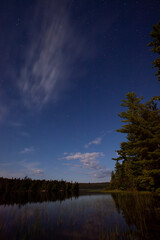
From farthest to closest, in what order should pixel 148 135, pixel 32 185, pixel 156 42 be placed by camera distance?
1. pixel 32 185
2. pixel 148 135
3. pixel 156 42

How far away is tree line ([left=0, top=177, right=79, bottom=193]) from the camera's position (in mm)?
47062

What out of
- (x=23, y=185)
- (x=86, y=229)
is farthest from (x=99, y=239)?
(x=23, y=185)

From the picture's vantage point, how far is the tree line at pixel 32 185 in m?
47.1

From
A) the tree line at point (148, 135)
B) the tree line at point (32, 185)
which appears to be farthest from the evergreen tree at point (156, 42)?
the tree line at point (32, 185)

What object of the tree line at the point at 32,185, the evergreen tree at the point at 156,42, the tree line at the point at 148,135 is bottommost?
the tree line at the point at 32,185

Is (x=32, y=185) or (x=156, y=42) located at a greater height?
(x=156, y=42)

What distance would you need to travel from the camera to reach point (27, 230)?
284 inches

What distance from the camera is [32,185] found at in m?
55.3

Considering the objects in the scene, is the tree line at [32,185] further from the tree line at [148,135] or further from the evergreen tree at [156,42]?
the evergreen tree at [156,42]

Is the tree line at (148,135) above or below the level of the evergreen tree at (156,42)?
below

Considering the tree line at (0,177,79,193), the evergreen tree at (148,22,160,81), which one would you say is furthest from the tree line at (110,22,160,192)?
the tree line at (0,177,79,193)

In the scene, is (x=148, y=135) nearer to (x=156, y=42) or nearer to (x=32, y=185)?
(x=156, y=42)

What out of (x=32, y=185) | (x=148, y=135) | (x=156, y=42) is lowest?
(x=32, y=185)

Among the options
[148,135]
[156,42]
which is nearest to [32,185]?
[148,135]
